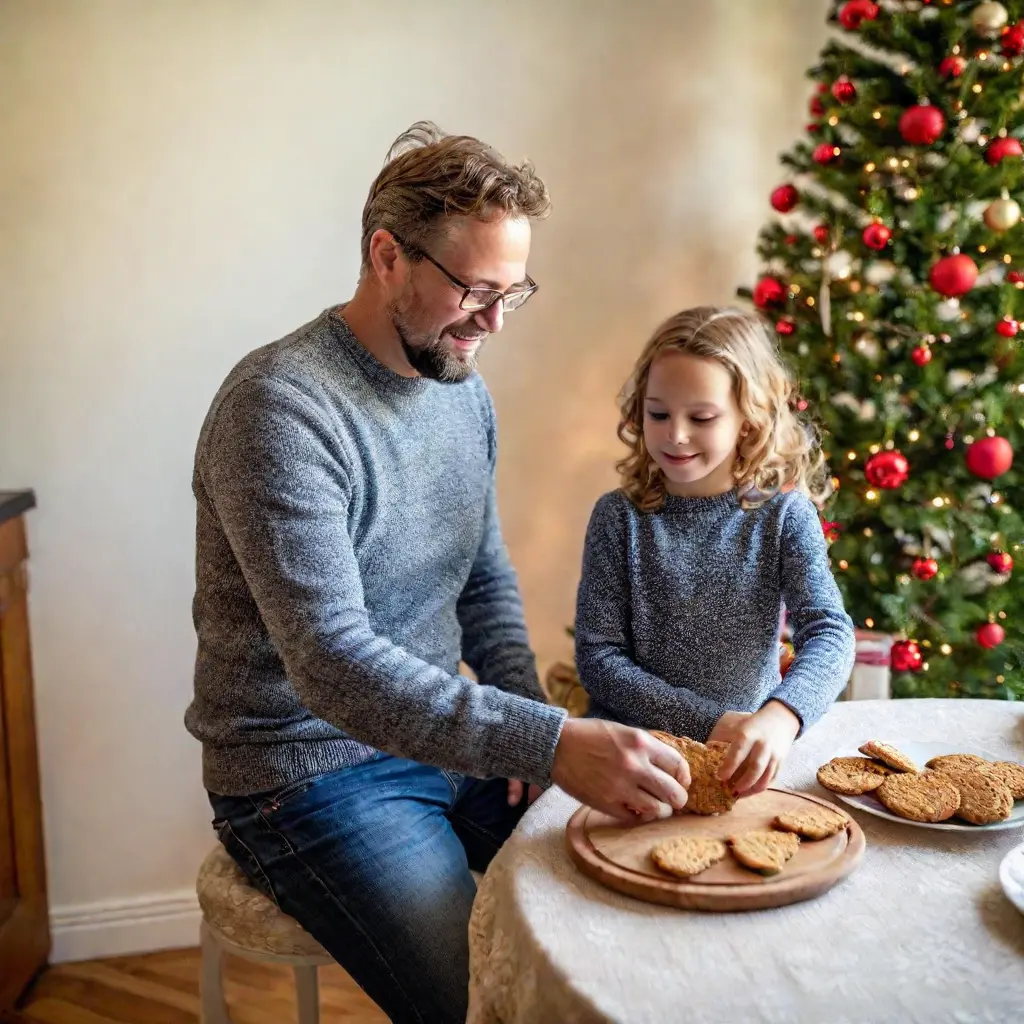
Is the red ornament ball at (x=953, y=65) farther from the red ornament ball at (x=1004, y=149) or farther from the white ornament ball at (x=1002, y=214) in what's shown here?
the white ornament ball at (x=1002, y=214)

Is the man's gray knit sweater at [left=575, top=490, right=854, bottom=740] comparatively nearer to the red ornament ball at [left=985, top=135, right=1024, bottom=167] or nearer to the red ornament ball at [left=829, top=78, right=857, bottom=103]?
the red ornament ball at [left=985, top=135, right=1024, bottom=167]

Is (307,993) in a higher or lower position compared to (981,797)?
lower

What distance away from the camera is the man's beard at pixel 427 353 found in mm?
1623

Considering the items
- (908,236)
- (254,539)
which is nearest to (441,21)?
(908,236)

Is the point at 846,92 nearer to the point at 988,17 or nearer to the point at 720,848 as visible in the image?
the point at 988,17

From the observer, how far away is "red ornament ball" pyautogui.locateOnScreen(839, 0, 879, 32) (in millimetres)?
2295

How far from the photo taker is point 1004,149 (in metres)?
2.20

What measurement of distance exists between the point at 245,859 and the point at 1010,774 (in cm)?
100

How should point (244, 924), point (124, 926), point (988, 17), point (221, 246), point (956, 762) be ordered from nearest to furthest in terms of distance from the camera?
point (956, 762) < point (244, 924) < point (988, 17) < point (221, 246) < point (124, 926)

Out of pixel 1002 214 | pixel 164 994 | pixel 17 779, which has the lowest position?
pixel 164 994

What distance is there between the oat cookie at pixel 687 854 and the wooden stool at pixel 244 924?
65 cm

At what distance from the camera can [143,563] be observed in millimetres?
2516

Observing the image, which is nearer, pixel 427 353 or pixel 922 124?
pixel 427 353

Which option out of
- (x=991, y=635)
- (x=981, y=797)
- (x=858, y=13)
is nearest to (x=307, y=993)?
(x=981, y=797)
